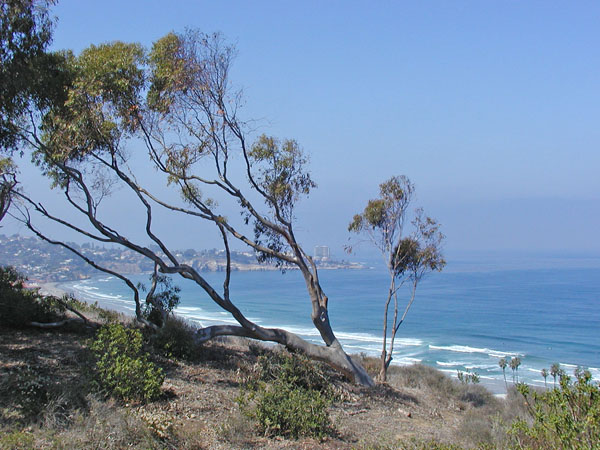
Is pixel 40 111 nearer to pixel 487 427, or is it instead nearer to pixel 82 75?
pixel 82 75

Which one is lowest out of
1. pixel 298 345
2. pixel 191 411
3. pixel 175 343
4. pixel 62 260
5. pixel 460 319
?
pixel 460 319

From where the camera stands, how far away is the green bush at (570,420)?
14.7ft

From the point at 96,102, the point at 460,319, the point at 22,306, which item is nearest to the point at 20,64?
the point at 96,102

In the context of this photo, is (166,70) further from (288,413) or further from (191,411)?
(288,413)

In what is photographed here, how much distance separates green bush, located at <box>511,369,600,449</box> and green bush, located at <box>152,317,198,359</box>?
25.3 feet

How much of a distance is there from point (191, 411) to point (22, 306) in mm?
5859

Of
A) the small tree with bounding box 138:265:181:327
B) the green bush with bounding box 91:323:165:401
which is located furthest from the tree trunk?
the green bush with bounding box 91:323:165:401

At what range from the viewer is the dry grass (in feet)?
20.6

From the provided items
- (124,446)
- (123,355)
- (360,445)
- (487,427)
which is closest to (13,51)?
(123,355)

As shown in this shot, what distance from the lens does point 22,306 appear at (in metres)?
12.0

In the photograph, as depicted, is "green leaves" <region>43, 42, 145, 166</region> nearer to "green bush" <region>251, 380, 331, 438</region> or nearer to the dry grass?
the dry grass

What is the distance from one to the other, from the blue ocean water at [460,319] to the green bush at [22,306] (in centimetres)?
2366

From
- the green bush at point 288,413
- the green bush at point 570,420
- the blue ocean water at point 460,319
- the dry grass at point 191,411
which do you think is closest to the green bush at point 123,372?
the dry grass at point 191,411

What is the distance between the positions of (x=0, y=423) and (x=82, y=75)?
8261 mm
